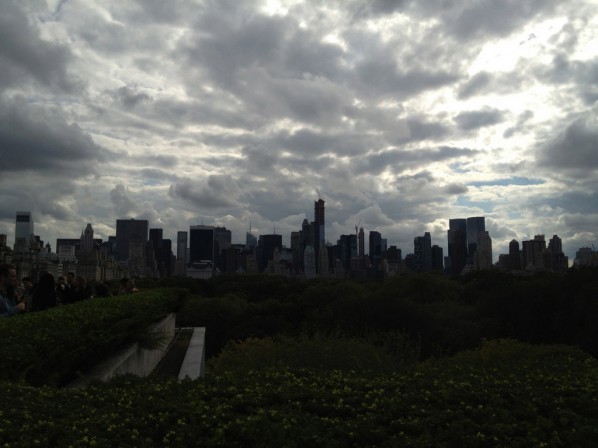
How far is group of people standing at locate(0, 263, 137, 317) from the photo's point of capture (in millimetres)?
9164

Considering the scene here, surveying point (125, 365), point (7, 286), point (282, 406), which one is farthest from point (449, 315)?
point (282, 406)

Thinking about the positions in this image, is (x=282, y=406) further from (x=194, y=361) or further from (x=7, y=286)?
(x=194, y=361)

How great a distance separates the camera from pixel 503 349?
17500 mm

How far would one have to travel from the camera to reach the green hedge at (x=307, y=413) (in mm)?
3826

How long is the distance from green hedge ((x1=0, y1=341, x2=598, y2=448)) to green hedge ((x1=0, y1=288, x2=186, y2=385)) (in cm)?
108

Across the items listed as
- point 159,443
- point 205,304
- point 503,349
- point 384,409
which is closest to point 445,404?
point 384,409

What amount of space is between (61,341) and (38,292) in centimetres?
505

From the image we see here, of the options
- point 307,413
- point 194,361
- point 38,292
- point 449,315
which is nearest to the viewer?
point 307,413

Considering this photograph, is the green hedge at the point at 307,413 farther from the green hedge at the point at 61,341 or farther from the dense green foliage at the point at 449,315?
the dense green foliage at the point at 449,315

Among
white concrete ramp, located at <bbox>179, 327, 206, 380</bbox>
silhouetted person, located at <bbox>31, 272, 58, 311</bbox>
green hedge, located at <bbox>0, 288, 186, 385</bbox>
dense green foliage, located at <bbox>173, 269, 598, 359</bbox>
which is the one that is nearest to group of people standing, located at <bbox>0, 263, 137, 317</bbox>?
silhouetted person, located at <bbox>31, 272, 58, 311</bbox>

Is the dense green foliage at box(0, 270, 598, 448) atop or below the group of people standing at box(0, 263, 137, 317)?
below

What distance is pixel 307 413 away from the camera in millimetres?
4512

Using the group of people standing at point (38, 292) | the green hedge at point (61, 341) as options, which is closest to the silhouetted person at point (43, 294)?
the group of people standing at point (38, 292)

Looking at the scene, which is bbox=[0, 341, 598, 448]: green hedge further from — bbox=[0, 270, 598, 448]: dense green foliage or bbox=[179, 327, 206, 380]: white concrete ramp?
bbox=[179, 327, 206, 380]: white concrete ramp
